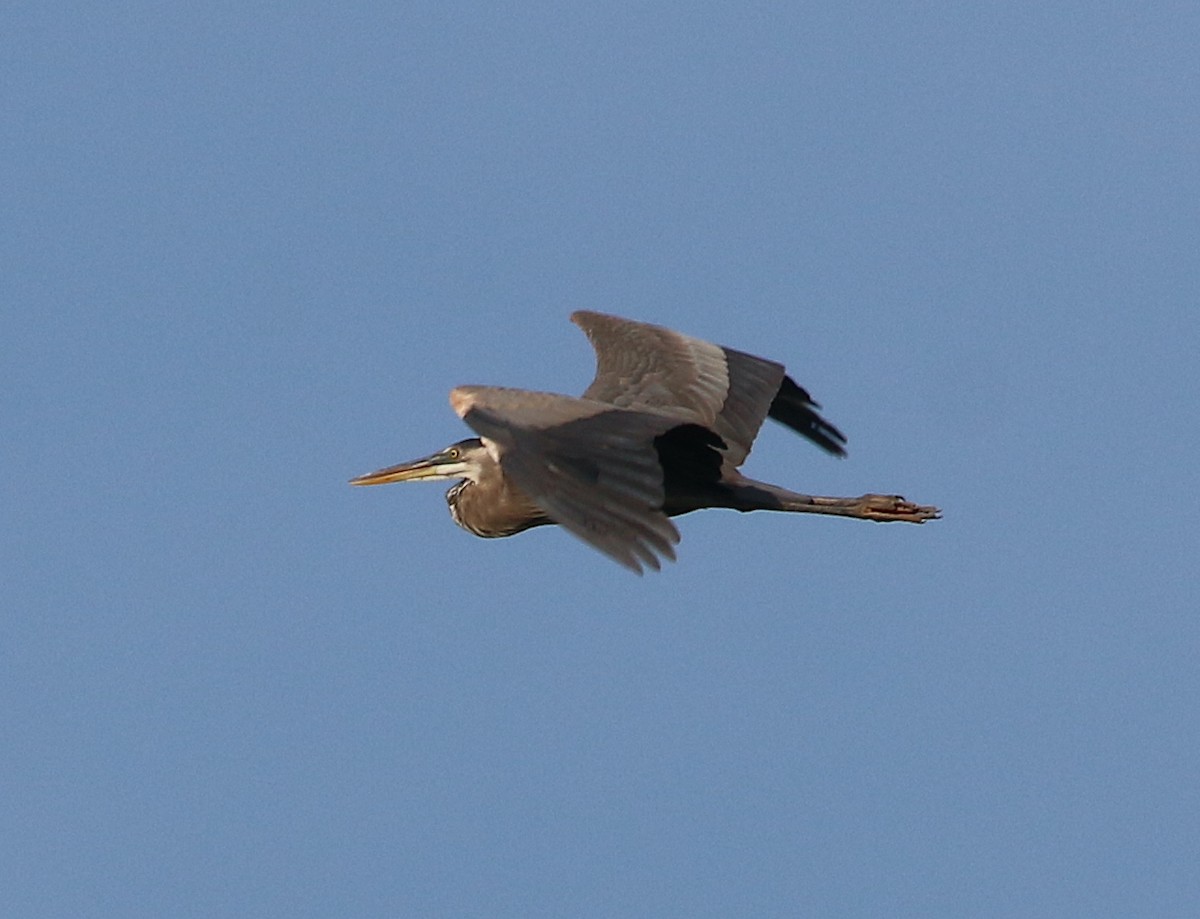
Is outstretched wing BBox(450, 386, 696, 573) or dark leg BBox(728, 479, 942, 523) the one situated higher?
dark leg BBox(728, 479, 942, 523)

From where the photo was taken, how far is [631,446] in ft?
30.9

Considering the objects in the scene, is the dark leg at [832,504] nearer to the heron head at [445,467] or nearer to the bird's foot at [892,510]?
the bird's foot at [892,510]

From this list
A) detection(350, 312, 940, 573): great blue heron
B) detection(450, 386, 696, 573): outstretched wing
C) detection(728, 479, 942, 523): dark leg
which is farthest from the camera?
detection(728, 479, 942, 523): dark leg

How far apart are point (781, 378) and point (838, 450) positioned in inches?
45.3

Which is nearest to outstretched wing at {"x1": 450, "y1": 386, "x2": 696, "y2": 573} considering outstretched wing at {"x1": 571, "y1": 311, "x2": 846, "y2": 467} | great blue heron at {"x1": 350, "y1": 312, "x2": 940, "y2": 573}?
great blue heron at {"x1": 350, "y1": 312, "x2": 940, "y2": 573}

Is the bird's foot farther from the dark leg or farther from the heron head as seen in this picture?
the heron head

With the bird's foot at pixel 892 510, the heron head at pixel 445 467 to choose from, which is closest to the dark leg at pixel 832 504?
the bird's foot at pixel 892 510

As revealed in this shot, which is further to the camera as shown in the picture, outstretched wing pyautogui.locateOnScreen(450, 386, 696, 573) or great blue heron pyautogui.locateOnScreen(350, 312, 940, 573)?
great blue heron pyautogui.locateOnScreen(350, 312, 940, 573)

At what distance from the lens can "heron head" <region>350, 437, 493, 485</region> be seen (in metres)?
12.3

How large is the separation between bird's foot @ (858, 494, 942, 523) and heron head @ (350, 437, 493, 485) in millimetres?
2049

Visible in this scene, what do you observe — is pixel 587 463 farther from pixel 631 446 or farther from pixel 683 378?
Answer: pixel 683 378

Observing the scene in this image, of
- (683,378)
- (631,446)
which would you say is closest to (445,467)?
(683,378)

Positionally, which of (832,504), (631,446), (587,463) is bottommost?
(587,463)

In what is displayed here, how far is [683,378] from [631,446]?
2739 mm
